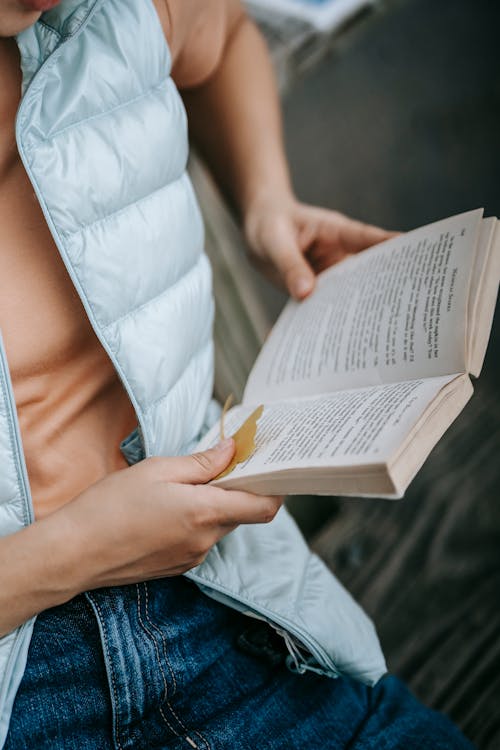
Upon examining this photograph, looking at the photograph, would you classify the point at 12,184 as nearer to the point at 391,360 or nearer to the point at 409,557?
the point at 391,360

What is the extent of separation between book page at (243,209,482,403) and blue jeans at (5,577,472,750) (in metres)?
0.24

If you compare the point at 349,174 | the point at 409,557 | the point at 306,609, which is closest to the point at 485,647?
the point at 409,557

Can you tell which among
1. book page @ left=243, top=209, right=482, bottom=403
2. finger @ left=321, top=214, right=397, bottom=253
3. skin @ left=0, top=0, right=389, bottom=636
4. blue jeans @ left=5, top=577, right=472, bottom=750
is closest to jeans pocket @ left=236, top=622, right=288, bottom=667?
blue jeans @ left=5, top=577, right=472, bottom=750

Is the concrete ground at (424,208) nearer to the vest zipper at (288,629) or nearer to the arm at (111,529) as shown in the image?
the vest zipper at (288,629)

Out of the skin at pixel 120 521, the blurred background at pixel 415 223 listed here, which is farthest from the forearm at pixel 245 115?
the blurred background at pixel 415 223

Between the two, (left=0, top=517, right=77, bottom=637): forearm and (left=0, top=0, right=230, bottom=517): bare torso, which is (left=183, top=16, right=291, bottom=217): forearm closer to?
(left=0, top=0, right=230, bottom=517): bare torso

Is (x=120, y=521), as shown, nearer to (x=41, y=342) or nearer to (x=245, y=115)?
(x=41, y=342)

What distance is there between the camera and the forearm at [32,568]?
553 millimetres

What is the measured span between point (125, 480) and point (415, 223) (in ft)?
4.89

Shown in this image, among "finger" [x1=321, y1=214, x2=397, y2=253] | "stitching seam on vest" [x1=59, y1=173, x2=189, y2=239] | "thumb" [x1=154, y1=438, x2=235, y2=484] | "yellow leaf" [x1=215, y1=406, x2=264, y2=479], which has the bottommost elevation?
"finger" [x1=321, y1=214, x2=397, y2=253]

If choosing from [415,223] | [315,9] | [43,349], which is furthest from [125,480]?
[415,223]

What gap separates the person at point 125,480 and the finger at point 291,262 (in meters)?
0.12

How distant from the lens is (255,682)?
0.68 metres

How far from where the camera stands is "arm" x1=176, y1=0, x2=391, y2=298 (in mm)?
851
